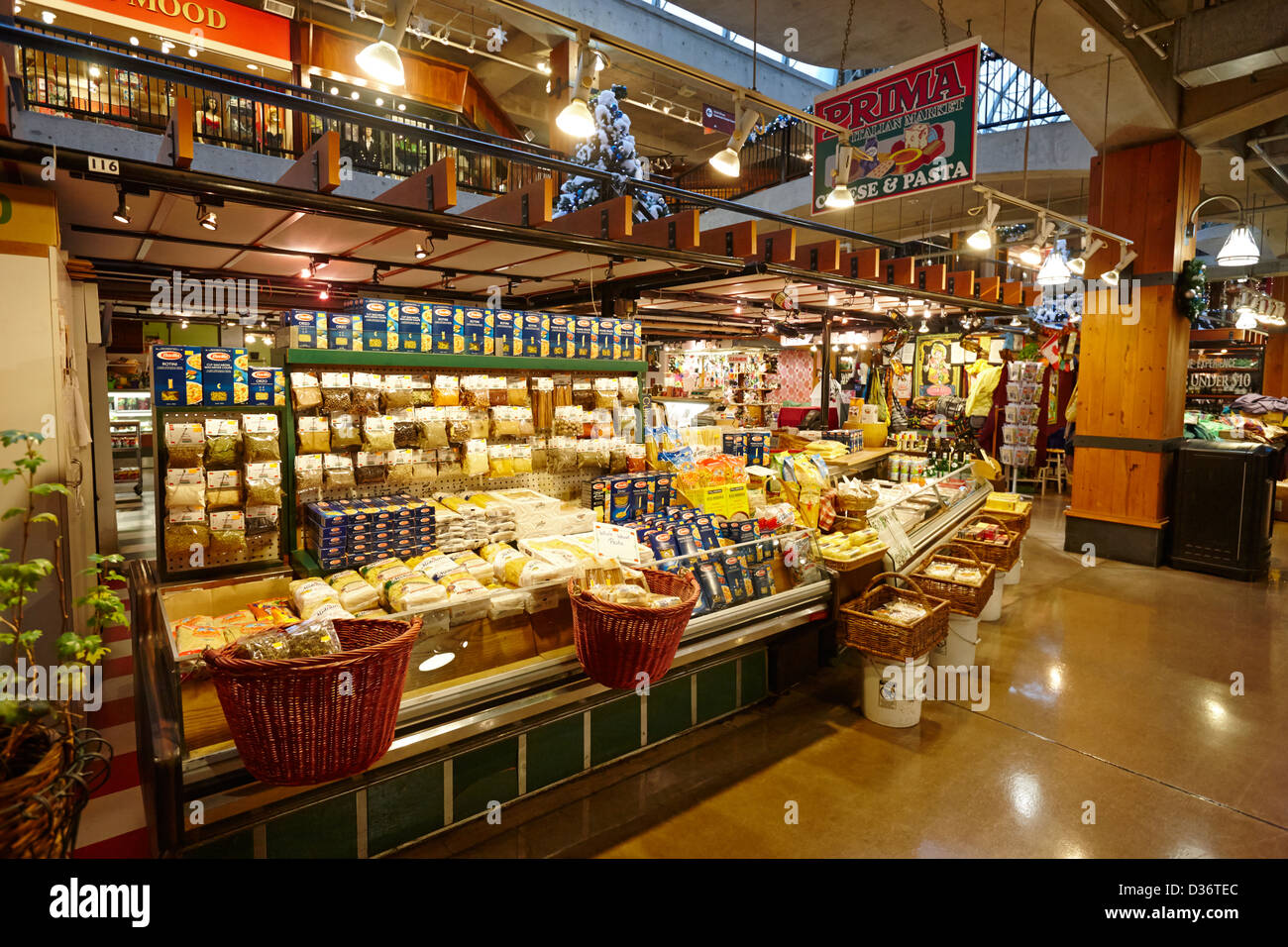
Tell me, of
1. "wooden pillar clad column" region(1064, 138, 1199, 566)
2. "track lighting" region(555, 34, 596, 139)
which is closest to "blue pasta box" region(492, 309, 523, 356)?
"track lighting" region(555, 34, 596, 139)

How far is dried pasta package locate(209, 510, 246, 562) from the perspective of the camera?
3041 millimetres

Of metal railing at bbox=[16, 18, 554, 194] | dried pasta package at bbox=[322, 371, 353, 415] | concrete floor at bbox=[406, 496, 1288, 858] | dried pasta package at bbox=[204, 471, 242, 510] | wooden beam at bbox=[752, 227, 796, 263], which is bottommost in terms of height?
concrete floor at bbox=[406, 496, 1288, 858]

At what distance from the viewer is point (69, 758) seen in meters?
1.52

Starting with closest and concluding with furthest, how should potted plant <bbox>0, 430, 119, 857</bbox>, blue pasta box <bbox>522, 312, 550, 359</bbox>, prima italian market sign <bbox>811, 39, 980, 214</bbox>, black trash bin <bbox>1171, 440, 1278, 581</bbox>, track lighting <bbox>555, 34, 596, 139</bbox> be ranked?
potted plant <bbox>0, 430, 119, 857</bbox>
track lighting <bbox>555, 34, 596, 139</bbox>
blue pasta box <bbox>522, 312, 550, 359</bbox>
prima italian market sign <bbox>811, 39, 980, 214</bbox>
black trash bin <bbox>1171, 440, 1278, 581</bbox>

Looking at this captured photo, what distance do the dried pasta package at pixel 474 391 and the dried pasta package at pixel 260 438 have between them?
94 centimetres

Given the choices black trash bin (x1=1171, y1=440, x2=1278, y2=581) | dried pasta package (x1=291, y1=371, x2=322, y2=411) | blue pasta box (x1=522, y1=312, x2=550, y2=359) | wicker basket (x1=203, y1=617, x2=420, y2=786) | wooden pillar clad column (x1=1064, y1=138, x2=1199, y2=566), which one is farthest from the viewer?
wooden pillar clad column (x1=1064, y1=138, x2=1199, y2=566)

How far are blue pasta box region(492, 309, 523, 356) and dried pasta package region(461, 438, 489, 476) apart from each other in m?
0.54

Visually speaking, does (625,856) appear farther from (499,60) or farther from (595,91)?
(499,60)

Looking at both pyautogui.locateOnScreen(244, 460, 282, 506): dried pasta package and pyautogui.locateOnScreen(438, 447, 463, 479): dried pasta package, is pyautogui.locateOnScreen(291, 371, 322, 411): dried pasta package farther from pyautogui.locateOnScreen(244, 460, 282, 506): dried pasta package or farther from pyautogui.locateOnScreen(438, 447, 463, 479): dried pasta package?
pyautogui.locateOnScreen(438, 447, 463, 479): dried pasta package

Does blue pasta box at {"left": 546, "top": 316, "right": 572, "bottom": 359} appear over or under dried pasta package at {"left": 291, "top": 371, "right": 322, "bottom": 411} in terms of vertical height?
over

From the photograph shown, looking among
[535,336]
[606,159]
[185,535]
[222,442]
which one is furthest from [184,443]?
[606,159]

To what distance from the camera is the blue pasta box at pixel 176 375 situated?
2.94m
